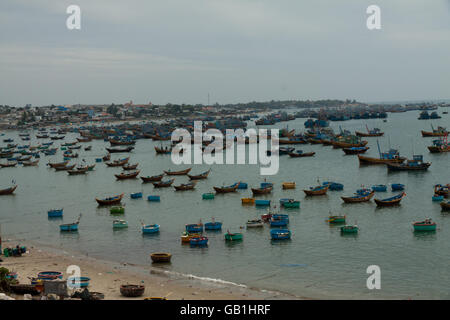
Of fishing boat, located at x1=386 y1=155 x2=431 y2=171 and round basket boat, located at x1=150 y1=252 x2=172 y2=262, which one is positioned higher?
fishing boat, located at x1=386 y1=155 x2=431 y2=171

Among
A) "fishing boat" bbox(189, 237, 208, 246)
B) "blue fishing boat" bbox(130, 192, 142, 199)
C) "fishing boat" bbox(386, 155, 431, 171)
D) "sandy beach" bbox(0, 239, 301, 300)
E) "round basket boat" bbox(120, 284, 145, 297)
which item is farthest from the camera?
"fishing boat" bbox(386, 155, 431, 171)

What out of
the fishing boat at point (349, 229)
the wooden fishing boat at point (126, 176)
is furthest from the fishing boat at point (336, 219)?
the wooden fishing boat at point (126, 176)

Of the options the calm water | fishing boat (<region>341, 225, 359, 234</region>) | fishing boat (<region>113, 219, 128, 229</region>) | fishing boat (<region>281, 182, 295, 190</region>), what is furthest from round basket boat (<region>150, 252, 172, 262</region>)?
fishing boat (<region>281, 182, 295, 190</region>)

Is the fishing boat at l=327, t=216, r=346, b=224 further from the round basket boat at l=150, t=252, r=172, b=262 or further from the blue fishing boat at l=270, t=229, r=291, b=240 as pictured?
the round basket boat at l=150, t=252, r=172, b=262

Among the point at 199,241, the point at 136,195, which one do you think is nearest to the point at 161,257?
the point at 199,241

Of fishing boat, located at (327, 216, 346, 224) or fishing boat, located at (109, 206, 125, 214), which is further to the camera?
fishing boat, located at (109, 206, 125, 214)

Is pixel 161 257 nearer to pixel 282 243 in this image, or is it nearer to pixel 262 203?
pixel 282 243

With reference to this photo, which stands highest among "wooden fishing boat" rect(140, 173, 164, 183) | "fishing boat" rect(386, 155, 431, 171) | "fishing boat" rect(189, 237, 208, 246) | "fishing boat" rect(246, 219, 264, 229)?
"fishing boat" rect(386, 155, 431, 171)
